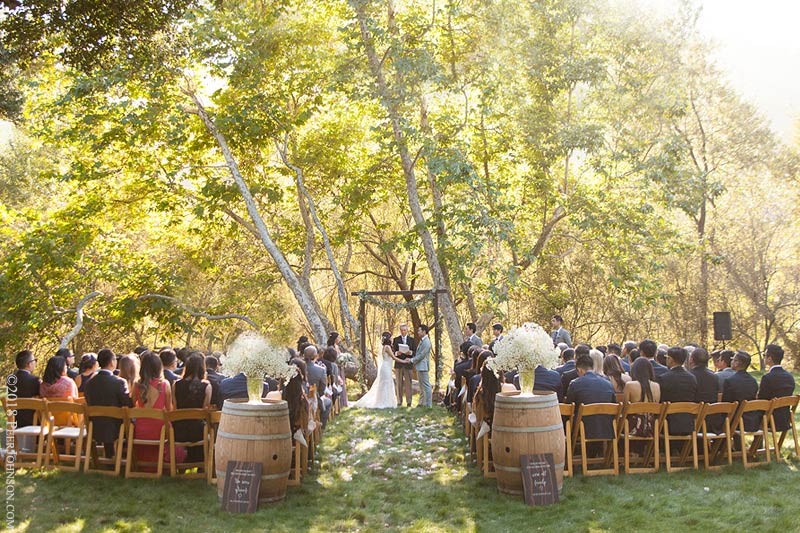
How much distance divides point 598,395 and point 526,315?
Result: 17.3 m

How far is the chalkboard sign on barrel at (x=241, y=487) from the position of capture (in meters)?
6.59

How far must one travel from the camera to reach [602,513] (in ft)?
21.6

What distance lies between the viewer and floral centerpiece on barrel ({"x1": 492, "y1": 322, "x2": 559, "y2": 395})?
7043 millimetres

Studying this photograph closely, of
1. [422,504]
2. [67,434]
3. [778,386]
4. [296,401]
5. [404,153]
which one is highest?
[404,153]

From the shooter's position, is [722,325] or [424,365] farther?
[722,325]

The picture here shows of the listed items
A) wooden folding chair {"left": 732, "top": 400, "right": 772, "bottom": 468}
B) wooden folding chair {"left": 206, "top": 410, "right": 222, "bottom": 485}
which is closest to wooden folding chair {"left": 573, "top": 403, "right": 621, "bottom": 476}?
wooden folding chair {"left": 732, "top": 400, "right": 772, "bottom": 468}

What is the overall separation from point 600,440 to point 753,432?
1.95 metres

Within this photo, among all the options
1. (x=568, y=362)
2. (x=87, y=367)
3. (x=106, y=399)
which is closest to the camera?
(x=106, y=399)

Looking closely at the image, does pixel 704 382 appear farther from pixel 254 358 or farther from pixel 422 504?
pixel 254 358

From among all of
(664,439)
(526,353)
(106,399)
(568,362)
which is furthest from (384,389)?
(526,353)

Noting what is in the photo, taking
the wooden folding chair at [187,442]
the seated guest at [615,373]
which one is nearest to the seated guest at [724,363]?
the seated guest at [615,373]

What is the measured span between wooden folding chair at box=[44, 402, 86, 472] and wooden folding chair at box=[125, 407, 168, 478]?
0.53 m

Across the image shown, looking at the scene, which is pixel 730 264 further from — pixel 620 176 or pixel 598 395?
pixel 598 395

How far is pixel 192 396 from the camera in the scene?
7.67m
